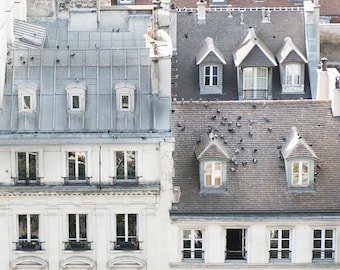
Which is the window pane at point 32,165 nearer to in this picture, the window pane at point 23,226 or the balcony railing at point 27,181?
the balcony railing at point 27,181

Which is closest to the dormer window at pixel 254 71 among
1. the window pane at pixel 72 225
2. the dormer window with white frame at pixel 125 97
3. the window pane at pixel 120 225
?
the dormer window with white frame at pixel 125 97

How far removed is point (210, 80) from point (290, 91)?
19.4 feet

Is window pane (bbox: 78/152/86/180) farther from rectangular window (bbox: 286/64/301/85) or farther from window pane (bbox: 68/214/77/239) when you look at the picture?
rectangular window (bbox: 286/64/301/85)

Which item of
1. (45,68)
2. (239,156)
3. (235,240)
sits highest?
(45,68)

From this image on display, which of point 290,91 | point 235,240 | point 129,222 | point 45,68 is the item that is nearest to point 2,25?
point 45,68

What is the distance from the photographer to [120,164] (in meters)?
72.9

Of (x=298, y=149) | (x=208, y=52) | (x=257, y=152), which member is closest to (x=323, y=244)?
(x=298, y=149)

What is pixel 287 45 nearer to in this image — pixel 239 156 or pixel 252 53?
pixel 252 53

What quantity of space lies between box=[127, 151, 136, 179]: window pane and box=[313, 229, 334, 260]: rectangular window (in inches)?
441

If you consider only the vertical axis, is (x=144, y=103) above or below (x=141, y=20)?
below

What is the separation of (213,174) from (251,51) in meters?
19.9

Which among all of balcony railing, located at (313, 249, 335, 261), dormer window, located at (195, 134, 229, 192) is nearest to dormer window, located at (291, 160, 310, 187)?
balcony railing, located at (313, 249, 335, 261)

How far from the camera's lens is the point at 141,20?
89.4 meters

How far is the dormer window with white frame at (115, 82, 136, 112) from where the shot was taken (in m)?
73.1
